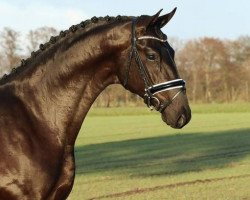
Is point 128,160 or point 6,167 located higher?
point 6,167

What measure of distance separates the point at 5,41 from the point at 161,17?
83.3 meters

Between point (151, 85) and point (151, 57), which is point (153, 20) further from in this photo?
point (151, 85)

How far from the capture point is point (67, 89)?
4.96m

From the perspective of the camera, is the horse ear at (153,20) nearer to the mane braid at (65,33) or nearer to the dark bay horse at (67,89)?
the dark bay horse at (67,89)

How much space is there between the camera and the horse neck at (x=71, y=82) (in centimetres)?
488

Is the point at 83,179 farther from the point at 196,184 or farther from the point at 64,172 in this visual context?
the point at 64,172

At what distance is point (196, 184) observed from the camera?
15.8 metres

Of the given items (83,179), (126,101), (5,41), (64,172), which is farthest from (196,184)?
(126,101)

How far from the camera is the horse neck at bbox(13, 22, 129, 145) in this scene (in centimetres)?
488

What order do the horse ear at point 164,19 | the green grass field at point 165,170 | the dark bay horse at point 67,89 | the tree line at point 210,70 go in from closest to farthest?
the dark bay horse at point 67,89, the horse ear at point 164,19, the green grass field at point 165,170, the tree line at point 210,70

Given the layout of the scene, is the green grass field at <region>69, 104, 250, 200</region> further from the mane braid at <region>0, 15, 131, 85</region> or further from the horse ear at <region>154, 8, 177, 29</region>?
the horse ear at <region>154, 8, 177, 29</region>

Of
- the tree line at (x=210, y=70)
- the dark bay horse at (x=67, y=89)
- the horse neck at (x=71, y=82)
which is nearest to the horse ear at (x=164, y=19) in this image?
the dark bay horse at (x=67, y=89)

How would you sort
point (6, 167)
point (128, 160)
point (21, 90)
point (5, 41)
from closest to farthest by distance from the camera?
point (6, 167)
point (21, 90)
point (128, 160)
point (5, 41)

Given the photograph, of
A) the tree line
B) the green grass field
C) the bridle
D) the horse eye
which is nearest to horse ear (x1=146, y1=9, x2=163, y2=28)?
the bridle
